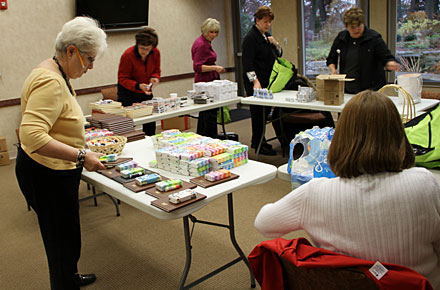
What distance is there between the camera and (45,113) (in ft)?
6.27

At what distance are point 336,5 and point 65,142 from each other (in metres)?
5.75

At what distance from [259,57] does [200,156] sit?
287 cm

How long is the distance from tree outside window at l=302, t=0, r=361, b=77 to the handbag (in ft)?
7.75

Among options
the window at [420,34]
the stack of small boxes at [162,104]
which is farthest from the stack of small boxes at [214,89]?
the window at [420,34]

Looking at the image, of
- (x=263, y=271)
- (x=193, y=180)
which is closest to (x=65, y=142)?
(x=193, y=180)

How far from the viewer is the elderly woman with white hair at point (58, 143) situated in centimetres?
191

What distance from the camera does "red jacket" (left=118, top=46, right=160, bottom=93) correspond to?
4.54 meters

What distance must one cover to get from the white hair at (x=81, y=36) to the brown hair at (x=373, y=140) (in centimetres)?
128

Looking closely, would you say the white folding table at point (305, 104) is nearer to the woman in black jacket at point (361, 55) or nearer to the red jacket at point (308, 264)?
the woman in black jacket at point (361, 55)

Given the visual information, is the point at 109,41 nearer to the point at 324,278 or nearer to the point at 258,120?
the point at 258,120

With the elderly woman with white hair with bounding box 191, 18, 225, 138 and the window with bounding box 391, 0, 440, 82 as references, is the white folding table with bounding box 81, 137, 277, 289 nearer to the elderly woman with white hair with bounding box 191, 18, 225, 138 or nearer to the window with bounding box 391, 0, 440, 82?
the elderly woman with white hair with bounding box 191, 18, 225, 138

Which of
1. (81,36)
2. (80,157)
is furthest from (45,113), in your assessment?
(81,36)

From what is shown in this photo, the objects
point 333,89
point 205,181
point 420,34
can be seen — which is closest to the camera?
point 205,181

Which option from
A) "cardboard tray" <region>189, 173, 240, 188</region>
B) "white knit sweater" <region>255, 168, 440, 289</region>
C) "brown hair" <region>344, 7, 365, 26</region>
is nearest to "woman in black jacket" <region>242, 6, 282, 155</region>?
"brown hair" <region>344, 7, 365, 26</region>
